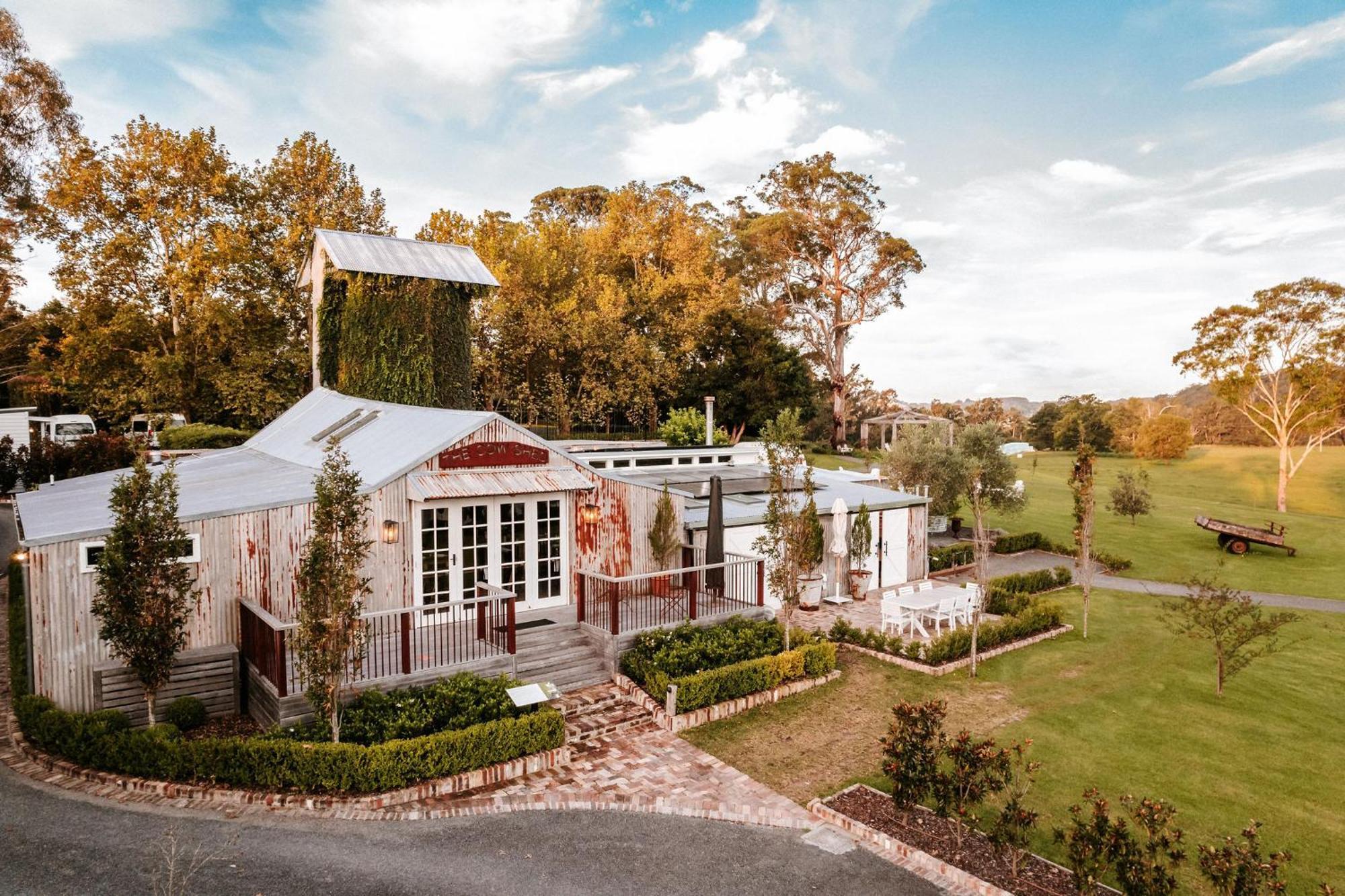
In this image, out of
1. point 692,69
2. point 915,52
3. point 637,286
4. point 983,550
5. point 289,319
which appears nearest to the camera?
point 983,550

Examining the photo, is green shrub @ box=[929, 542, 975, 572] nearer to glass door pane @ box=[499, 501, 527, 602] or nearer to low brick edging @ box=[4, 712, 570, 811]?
glass door pane @ box=[499, 501, 527, 602]


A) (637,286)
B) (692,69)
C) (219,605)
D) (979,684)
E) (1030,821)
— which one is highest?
(692,69)

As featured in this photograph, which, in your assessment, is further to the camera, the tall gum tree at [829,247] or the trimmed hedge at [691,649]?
the tall gum tree at [829,247]

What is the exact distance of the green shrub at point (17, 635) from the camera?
33.3ft

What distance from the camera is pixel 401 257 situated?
24297 mm

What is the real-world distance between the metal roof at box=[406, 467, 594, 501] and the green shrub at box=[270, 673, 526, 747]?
2960 mm

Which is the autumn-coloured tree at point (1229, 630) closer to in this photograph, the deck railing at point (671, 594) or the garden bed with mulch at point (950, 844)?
the garden bed with mulch at point (950, 844)

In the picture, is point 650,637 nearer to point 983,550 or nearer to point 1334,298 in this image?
point 983,550

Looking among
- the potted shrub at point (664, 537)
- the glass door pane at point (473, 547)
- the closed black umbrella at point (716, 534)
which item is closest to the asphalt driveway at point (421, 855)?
the glass door pane at point (473, 547)

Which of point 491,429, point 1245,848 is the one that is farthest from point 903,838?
point 491,429

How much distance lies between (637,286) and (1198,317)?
95.3 feet

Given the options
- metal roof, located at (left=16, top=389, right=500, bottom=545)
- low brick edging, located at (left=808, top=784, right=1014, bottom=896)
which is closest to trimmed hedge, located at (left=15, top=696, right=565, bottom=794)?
metal roof, located at (left=16, top=389, right=500, bottom=545)

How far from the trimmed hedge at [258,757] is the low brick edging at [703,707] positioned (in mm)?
2920

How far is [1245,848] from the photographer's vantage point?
709 centimetres
